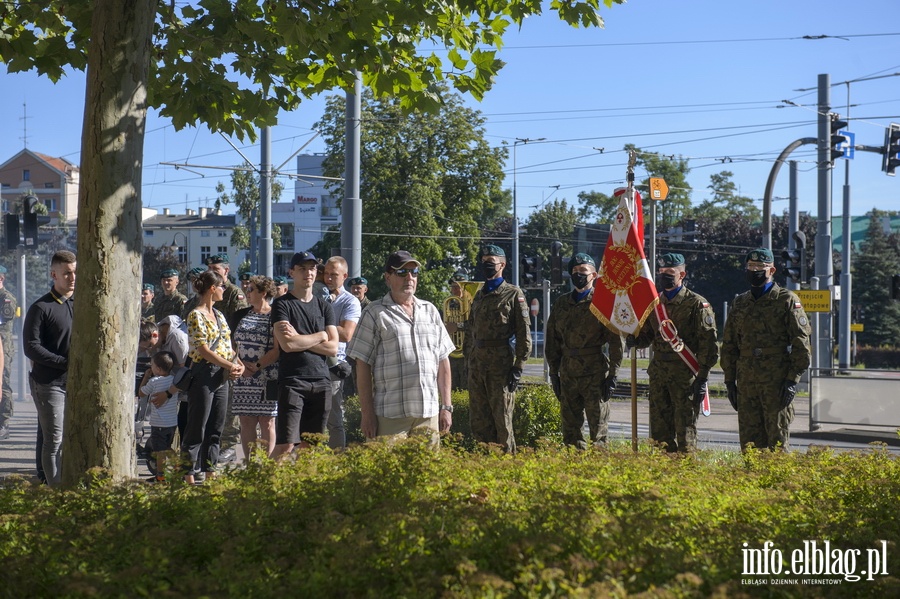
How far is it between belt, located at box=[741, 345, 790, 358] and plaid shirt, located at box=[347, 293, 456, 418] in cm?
338

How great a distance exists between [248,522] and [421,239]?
40.6 meters

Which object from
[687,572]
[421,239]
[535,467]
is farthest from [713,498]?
[421,239]

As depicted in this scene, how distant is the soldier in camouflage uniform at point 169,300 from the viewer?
12367 mm

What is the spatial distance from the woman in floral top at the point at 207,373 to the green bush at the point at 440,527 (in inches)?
113

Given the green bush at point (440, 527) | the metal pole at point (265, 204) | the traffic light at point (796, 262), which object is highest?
the metal pole at point (265, 204)

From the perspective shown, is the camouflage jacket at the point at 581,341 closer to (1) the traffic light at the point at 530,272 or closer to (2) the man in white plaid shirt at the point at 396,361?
(2) the man in white plaid shirt at the point at 396,361

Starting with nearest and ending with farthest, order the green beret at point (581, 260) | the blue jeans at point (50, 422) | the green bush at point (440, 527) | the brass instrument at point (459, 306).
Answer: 1. the green bush at point (440, 527)
2. the blue jeans at point (50, 422)
3. the green beret at point (581, 260)
4. the brass instrument at point (459, 306)

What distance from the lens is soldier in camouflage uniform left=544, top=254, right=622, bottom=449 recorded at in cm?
994

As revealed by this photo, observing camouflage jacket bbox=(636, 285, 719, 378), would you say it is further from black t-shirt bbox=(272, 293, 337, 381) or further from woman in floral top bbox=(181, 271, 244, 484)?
woman in floral top bbox=(181, 271, 244, 484)

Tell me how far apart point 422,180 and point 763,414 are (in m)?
36.9

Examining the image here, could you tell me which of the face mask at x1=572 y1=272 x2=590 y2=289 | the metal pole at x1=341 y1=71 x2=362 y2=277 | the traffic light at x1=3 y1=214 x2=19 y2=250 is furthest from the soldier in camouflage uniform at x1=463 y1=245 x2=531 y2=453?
the traffic light at x1=3 y1=214 x2=19 y2=250

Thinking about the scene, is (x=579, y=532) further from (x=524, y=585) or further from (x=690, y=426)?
(x=690, y=426)

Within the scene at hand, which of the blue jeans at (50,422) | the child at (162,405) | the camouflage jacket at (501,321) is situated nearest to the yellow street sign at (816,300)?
the camouflage jacket at (501,321)

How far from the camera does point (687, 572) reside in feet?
12.3
